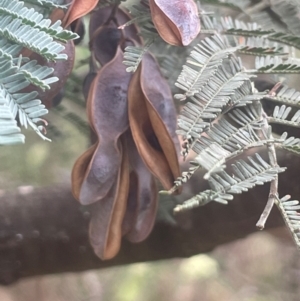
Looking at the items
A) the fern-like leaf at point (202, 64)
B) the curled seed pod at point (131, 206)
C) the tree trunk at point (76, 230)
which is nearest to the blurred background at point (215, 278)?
the tree trunk at point (76, 230)

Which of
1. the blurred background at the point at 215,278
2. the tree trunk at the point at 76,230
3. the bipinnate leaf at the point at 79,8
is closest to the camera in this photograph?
the bipinnate leaf at the point at 79,8

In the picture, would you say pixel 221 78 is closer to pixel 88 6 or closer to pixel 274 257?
pixel 88 6

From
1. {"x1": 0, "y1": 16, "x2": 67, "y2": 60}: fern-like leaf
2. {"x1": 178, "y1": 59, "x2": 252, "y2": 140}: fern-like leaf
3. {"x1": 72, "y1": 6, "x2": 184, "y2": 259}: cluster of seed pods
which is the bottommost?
{"x1": 72, "y1": 6, "x2": 184, "y2": 259}: cluster of seed pods

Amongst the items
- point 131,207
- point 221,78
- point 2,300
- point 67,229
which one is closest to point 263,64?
point 221,78

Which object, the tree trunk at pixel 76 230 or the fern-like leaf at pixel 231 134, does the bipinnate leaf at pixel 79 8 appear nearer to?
the fern-like leaf at pixel 231 134

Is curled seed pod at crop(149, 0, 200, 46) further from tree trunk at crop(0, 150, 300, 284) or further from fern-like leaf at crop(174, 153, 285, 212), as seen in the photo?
tree trunk at crop(0, 150, 300, 284)

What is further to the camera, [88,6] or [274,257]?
[274,257]

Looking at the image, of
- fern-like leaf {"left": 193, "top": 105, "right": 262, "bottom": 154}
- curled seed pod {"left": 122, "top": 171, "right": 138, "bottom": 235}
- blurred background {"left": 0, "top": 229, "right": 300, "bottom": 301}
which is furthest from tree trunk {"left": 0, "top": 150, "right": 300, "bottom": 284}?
blurred background {"left": 0, "top": 229, "right": 300, "bottom": 301}
